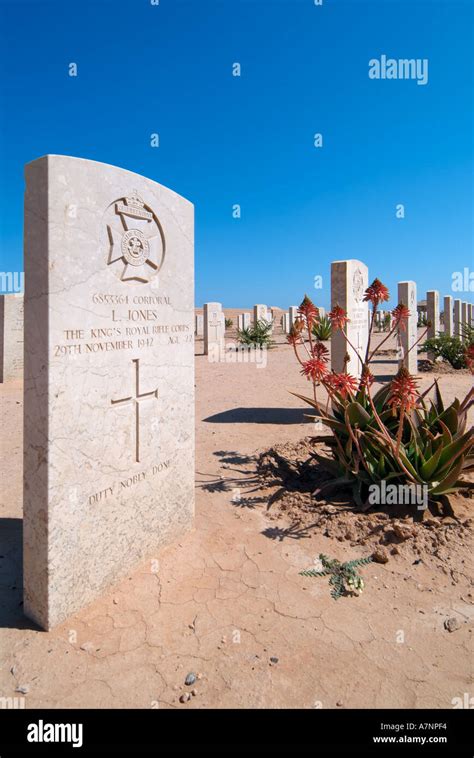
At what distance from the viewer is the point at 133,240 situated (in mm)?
2457

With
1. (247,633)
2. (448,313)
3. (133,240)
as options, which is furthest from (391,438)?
(448,313)

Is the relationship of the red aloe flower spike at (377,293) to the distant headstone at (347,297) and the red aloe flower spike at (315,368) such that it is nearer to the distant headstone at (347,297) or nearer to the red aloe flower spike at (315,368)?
the red aloe flower spike at (315,368)

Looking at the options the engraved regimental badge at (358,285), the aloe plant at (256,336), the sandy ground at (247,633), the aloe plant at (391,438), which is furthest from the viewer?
the aloe plant at (256,336)

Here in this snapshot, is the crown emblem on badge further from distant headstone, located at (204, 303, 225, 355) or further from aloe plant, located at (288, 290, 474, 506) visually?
distant headstone, located at (204, 303, 225, 355)

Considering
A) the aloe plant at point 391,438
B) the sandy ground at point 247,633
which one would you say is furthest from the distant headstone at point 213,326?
the sandy ground at point 247,633

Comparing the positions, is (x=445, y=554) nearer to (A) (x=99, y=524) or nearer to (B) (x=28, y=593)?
(A) (x=99, y=524)

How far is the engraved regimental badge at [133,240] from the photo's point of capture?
7.64ft

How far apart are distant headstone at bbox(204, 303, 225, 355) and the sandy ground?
1085 centimetres

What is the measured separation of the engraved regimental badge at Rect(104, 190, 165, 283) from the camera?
233 cm

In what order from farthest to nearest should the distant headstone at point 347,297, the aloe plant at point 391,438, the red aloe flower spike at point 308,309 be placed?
the distant headstone at point 347,297 → the red aloe flower spike at point 308,309 → the aloe plant at point 391,438

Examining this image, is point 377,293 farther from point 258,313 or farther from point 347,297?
point 258,313

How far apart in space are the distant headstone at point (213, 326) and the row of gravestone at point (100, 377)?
10.7m

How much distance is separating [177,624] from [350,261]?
15.6ft

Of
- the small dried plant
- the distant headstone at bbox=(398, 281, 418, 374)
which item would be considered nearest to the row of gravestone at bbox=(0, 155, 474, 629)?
the small dried plant
